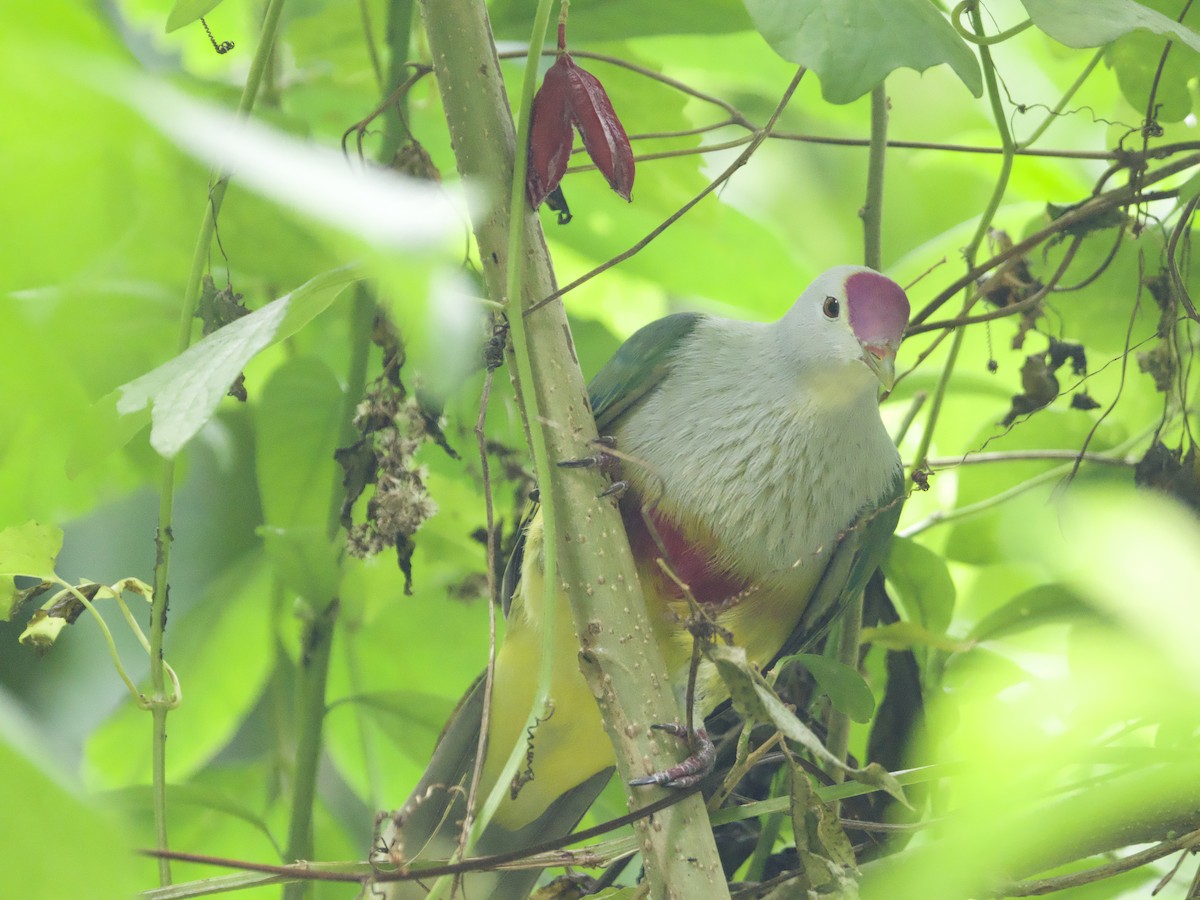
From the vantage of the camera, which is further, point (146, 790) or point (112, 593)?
point (146, 790)

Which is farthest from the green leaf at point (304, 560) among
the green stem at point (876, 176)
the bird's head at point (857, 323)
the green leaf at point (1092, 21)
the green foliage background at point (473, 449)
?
the green leaf at point (1092, 21)

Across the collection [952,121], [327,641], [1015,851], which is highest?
[952,121]

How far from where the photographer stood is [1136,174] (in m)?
1.08

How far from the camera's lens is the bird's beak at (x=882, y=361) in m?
1.08

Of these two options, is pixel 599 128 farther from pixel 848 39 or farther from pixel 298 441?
pixel 298 441

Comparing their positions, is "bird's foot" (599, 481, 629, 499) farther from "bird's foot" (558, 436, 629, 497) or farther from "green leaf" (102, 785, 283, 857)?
"green leaf" (102, 785, 283, 857)

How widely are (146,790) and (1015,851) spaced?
95 cm

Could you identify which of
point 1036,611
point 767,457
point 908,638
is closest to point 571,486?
point 767,457

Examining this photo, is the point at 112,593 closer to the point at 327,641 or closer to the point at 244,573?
the point at 327,641

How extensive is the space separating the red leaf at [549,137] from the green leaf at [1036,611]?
669 mm

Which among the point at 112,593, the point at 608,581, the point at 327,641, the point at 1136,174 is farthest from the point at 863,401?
the point at 112,593

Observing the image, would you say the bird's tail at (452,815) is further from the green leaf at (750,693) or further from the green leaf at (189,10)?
the green leaf at (189,10)

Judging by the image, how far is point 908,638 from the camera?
1.12 metres

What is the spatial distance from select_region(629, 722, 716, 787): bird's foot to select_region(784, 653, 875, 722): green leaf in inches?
4.7
